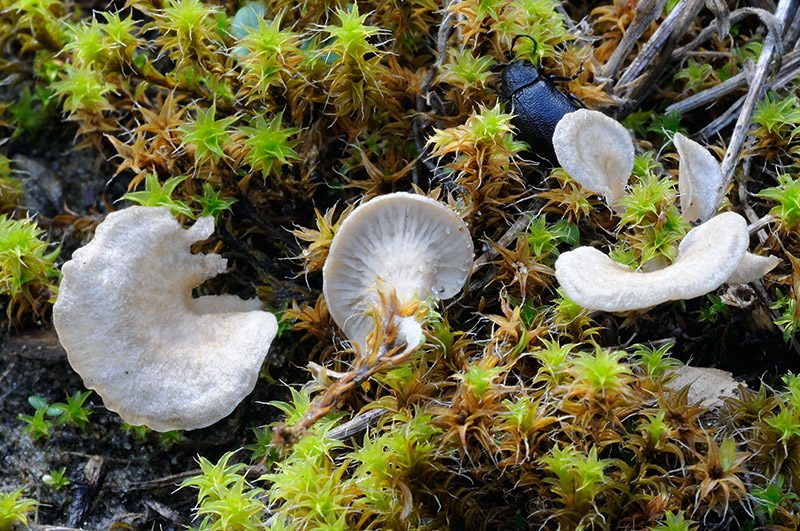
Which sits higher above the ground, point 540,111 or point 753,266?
point 540,111

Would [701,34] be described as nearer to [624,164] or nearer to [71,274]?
[624,164]

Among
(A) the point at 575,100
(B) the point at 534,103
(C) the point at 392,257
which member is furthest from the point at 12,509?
(A) the point at 575,100

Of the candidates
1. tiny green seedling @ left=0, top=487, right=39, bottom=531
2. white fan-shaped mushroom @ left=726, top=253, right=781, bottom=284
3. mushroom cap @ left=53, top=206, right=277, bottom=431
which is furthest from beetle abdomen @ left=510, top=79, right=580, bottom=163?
tiny green seedling @ left=0, top=487, right=39, bottom=531

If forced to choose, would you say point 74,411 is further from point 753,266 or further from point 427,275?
point 753,266

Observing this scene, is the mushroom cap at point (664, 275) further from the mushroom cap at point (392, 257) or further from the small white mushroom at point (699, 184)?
the mushroom cap at point (392, 257)

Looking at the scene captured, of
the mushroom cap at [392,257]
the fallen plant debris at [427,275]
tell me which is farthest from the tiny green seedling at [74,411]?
the mushroom cap at [392,257]

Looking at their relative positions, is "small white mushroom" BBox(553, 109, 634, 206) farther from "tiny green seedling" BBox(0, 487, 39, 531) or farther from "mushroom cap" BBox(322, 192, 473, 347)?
"tiny green seedling" BBox(0, 487, 39, 531)
